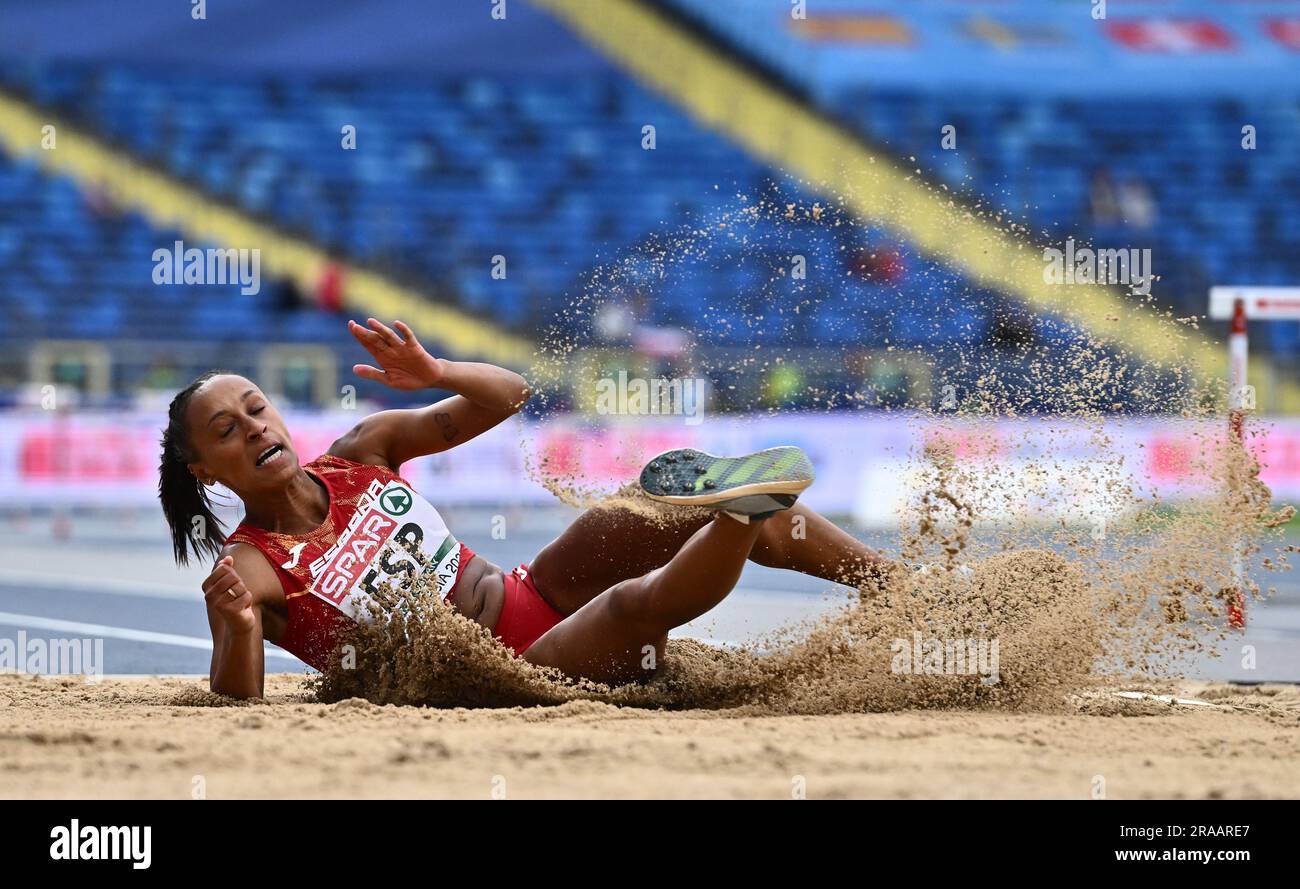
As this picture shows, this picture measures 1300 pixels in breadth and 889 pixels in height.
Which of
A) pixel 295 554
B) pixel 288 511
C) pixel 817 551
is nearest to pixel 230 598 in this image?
pixel 295 554

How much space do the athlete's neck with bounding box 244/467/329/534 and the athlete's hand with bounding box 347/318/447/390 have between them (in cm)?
43

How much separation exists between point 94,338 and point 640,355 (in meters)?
7.36

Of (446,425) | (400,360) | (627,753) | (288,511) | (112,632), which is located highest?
(400,360)

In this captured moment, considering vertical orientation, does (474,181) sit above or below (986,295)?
above

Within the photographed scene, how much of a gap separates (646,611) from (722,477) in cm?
50

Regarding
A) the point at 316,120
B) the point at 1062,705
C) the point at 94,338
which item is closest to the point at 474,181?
the point at 316,120

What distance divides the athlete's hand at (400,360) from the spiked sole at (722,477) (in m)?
0.78

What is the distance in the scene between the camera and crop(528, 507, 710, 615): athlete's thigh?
189 inches

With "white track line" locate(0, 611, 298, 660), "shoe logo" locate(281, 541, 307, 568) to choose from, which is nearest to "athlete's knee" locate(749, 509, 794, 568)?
"shoe logo" locate(281, 541, 307, 568)

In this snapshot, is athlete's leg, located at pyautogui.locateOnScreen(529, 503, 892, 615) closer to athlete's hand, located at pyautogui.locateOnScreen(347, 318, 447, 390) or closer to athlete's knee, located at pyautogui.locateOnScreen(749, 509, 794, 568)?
athlete's knee, located at pyautogui.locateOnScreen(749, 509, 794, 568)

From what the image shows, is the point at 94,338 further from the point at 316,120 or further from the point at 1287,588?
the point at 1287,588

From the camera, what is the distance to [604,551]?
4879mm

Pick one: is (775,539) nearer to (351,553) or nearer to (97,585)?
(351,553)

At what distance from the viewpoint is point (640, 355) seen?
1727 centimetres
